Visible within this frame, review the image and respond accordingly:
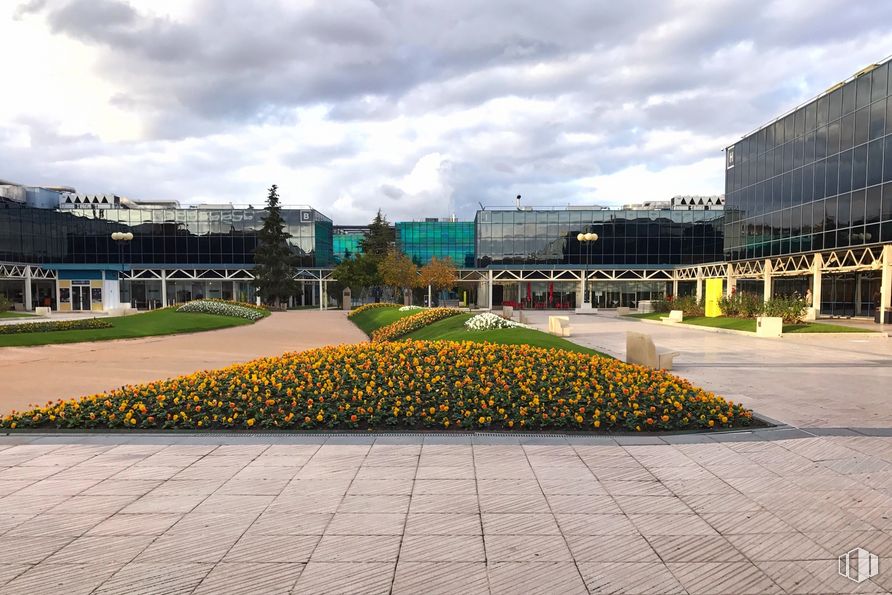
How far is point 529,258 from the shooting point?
61.6m

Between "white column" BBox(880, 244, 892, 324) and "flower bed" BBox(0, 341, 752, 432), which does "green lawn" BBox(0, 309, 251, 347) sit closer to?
"flower bed" BBox(0, 341, 752, 432)

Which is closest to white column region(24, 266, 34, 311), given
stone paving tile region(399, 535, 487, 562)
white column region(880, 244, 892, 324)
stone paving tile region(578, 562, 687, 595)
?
stone paving tile region(399, 535, 487, 562)

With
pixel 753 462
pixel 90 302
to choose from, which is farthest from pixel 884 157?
pixel 90 302

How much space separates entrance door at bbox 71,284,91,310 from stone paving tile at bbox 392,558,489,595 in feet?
221

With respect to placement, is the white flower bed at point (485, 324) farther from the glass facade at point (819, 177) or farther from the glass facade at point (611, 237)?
the glass facade at point (611, 237)

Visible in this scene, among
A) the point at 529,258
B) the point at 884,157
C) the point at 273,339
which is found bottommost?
the point at 273,339

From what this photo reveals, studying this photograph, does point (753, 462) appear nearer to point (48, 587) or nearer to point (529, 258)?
point (48, 587)

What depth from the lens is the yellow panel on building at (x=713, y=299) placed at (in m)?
29.7

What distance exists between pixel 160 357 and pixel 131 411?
991 cm

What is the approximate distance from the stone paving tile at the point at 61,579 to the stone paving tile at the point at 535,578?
257cm

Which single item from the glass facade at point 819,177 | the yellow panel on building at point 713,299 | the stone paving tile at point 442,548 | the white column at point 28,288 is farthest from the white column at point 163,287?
the stone paving tile at point 442,548

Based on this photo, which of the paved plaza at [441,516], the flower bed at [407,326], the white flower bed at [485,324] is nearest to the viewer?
the paved plaza at [441,516]

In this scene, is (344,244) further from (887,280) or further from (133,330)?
(887,280)

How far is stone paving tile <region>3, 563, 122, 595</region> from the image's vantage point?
3332 millimetres
